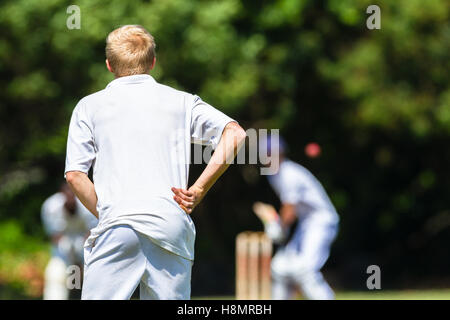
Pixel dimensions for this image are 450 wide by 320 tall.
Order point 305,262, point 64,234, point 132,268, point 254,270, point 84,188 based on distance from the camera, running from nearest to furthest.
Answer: point 132,268, point 84,188, point 305,262, point 64,234, point 254,270

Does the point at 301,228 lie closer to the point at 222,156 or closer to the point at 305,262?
the point at 305,262

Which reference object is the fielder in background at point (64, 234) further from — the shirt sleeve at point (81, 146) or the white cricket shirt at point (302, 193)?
the shirt sleeve at point (81, 146)

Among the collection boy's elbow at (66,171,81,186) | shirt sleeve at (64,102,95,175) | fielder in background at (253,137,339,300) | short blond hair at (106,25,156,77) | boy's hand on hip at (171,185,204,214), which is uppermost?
short blond hair at (106,25,156,77)

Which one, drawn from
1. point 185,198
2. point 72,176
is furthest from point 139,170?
point 72,176

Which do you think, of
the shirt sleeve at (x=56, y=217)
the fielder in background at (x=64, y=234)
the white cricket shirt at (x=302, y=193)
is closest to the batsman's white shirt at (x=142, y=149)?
the white cricket shirt at (x=302, y=193)

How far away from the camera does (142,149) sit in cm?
329

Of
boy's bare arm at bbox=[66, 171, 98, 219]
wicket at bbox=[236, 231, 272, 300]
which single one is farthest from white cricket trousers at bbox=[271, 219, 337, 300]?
boy's bare arm at bbox=[66, 171, 98, 219]

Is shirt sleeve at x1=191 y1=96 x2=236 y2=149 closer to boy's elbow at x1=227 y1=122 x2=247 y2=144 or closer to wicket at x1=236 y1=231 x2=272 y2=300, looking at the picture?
boy's elbow at x1=227 y1=122 x2=247 y2=144

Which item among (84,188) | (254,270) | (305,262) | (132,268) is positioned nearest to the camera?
(132,268)

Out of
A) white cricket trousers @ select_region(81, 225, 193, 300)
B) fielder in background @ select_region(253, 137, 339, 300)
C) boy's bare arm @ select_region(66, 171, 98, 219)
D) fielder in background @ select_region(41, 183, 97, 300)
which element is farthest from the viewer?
fielder in background @ select_region(41, 183, 97, 300)

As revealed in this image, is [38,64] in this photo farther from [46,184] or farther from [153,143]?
[153,143]

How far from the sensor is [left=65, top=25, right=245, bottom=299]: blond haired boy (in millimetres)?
3252

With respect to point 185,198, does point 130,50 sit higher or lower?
higher

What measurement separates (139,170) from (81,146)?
0.29 m
